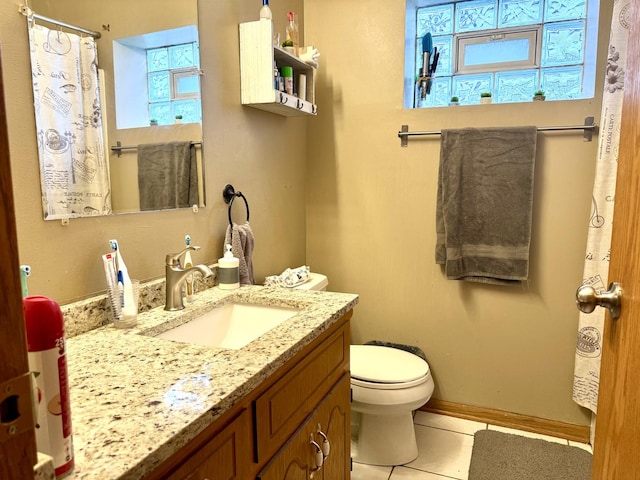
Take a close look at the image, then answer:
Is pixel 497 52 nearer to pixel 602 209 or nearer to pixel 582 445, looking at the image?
pixel 602 209

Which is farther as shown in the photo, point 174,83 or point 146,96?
point 174,83

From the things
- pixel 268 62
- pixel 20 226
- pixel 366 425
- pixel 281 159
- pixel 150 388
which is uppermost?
pixel 268 62

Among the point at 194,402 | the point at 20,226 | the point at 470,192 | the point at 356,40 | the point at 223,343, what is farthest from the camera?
the point at 356,40

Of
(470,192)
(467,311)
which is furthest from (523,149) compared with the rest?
(467,311)

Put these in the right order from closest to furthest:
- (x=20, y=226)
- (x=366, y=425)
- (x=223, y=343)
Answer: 1. (x=20, y=226)
2. (x=223, y=343)
3. (x=366, y=425)

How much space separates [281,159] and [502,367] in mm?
1512

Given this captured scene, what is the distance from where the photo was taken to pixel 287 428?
104 centimetres

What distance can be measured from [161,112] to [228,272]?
0.58 meters

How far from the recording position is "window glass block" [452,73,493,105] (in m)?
2.23

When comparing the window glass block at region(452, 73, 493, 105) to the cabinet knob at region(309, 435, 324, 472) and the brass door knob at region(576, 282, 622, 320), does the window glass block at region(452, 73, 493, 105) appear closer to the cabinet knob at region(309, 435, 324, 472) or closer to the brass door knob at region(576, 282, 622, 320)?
the brass door knob at region(576, 282, 622, 320)

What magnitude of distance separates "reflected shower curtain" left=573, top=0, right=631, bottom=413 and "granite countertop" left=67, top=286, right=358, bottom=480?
1333mm

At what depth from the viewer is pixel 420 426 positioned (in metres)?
2.21

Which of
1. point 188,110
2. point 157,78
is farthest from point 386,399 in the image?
point 157,78

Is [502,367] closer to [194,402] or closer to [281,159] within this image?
[281,159]
